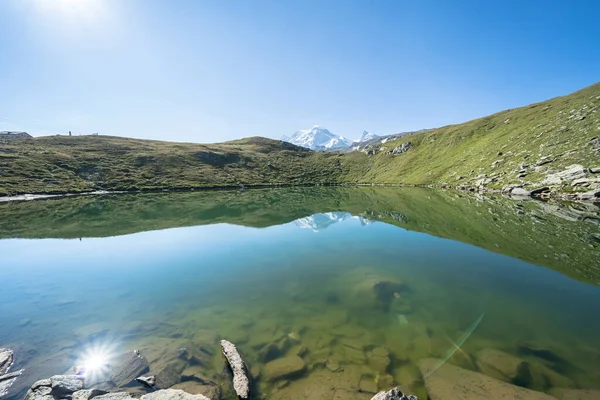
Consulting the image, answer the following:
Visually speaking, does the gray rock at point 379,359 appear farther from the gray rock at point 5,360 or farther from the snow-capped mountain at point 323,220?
the snow-capped mountain at point 323,220

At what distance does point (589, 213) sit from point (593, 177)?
2592 centimetres

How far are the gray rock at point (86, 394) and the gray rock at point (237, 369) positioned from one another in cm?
492

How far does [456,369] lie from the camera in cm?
1213

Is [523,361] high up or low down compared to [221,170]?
down

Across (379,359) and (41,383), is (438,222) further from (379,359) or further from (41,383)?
(41,383)

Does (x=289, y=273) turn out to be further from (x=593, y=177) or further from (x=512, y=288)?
(x=593, y=177)

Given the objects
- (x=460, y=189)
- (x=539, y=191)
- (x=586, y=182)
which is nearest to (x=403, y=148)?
(x=460, y=189)

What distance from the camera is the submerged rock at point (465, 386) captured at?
10.6 meters

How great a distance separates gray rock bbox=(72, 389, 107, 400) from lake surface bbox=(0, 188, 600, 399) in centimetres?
233

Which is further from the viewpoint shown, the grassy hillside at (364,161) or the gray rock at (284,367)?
the grassy hillside at (364,161)

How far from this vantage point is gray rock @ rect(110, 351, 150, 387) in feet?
38.9

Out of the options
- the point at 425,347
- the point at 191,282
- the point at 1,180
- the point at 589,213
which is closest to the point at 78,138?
the point at 1,180

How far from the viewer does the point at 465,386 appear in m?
11.2

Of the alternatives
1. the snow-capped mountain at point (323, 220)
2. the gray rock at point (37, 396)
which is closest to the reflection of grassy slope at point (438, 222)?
the snow-capped mountain at point (323, 220)
